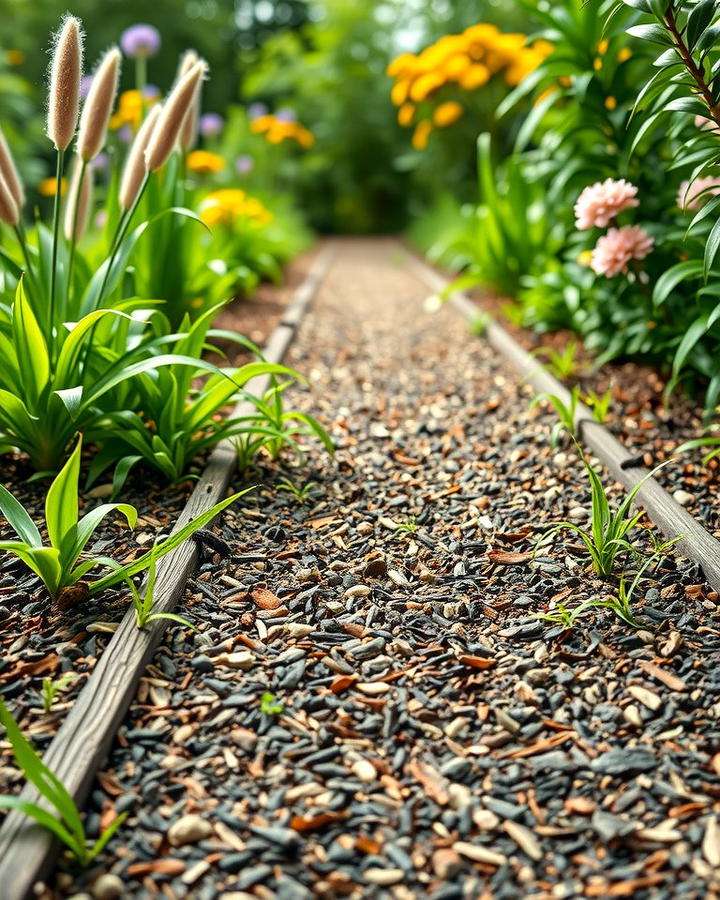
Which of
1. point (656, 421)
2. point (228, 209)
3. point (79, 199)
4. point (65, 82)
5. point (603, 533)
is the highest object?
point (65, 82)

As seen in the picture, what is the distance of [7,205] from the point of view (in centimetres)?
177

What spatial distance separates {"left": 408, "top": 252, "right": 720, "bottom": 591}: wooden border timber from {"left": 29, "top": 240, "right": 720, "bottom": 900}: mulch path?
0.05 m

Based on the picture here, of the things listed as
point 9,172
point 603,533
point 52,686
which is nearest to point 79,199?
point 9,172

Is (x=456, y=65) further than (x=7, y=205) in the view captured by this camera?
Yes

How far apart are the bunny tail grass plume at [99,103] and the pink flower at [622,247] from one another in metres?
1.44

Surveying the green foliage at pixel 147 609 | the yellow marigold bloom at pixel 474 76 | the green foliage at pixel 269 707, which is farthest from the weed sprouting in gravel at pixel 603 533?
the yellow marigold bloom at pixel 474 76

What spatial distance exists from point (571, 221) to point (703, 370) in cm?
92

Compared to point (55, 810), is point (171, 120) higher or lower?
higher

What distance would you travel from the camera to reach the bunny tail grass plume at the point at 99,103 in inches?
68.7

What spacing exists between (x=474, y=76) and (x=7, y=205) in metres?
3.75

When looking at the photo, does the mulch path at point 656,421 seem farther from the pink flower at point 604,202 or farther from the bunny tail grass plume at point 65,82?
the bunny tail grass plume at point 65,82

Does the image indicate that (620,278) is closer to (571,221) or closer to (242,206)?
(571,221)

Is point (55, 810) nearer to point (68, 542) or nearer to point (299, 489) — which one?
point (68, 542)

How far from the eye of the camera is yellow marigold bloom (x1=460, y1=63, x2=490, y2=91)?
4738 millimetres
